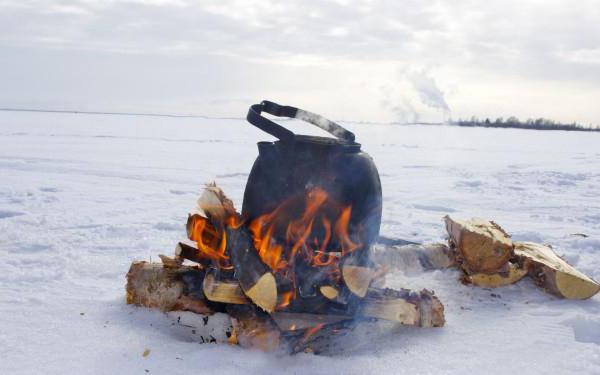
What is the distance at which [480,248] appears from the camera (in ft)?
11.9

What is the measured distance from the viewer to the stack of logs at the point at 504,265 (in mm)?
3520

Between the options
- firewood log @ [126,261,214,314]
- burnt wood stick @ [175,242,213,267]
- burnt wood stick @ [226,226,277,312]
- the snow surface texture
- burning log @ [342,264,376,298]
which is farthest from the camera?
burnt wood stick @ [175,242,213,267]

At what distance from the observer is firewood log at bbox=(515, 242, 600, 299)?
350 centimetres

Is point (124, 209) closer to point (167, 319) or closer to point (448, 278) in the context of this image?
point (167, 319)

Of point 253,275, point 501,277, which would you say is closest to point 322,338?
point 253,275

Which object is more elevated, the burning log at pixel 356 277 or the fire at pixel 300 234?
the fire at pixel 300 234

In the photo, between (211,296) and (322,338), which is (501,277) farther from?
(211,296)

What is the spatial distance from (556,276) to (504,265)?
13.2 inches

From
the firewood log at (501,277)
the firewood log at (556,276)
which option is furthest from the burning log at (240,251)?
the firewood log at (556,276)

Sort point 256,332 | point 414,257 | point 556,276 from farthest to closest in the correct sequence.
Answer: point 414,257, point 556,276, point 256,332

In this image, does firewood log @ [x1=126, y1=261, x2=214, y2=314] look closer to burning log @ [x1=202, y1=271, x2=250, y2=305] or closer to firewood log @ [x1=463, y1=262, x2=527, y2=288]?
burning log @ [x1=202, y1=271, x2=250, y2=305]

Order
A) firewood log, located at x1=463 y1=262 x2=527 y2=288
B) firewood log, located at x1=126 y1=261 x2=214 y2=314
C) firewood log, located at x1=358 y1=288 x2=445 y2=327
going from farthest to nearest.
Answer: firewood log, located at x1=463 y1=262 x2=527 y2=288
firewood log, located at x1=126 y1=261 x2=214 y2=314
firewood log, located at x1=358 y1=288 x2=445 y2=327

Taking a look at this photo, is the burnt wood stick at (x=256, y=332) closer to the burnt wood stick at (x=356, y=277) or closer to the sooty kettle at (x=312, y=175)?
the burnt wood stick at (x=356, y=277)

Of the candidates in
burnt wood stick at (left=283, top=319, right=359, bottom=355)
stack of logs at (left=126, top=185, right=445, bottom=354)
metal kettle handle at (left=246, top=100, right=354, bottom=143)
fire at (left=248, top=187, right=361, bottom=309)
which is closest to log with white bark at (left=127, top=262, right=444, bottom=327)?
stack of logs at (left=126, top=185, right=445, bottom=354)
